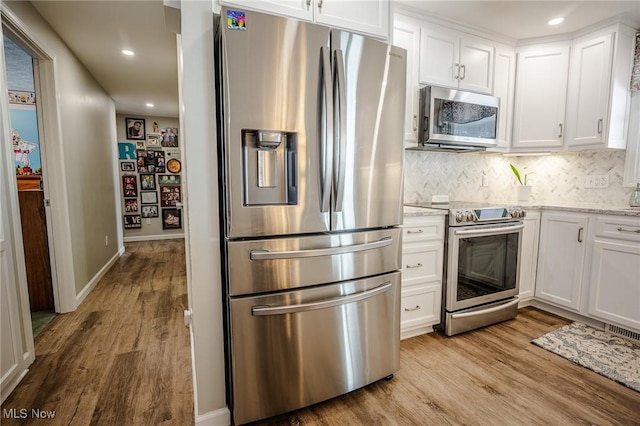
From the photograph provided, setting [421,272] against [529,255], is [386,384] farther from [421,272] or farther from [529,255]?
[529,255]

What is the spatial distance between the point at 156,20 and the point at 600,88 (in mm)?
3658

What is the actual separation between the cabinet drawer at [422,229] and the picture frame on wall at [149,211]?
18.2 ft

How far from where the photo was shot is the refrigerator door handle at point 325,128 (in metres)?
1.43

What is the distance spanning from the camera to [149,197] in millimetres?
6113

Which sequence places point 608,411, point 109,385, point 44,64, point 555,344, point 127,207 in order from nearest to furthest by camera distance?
point 608,411, point 109,385, point 555,344, point 44,64, point 127,207

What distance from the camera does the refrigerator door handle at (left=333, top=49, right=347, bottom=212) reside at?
1465mm

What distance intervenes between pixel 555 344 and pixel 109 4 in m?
4.08

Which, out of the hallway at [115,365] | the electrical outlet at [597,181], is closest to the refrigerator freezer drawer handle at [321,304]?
the hallway at [115,365]

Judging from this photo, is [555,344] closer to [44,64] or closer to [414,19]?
[414,19]

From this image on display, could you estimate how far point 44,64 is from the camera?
2615 millimetres

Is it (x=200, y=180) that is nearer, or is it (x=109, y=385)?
(x=200, y=180)

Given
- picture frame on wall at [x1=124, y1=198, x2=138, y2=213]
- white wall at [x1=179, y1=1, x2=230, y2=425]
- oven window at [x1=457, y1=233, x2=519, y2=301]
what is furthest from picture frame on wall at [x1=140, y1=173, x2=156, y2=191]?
oven window at [x1=457, y1=233, x2=519, y2=301]

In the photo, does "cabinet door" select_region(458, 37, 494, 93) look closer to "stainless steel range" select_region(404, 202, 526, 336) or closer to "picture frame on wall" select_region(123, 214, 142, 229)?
"stainless steel range" select_region(404, 202, 526, 336)

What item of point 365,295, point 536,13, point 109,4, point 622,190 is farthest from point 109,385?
point 622,190
